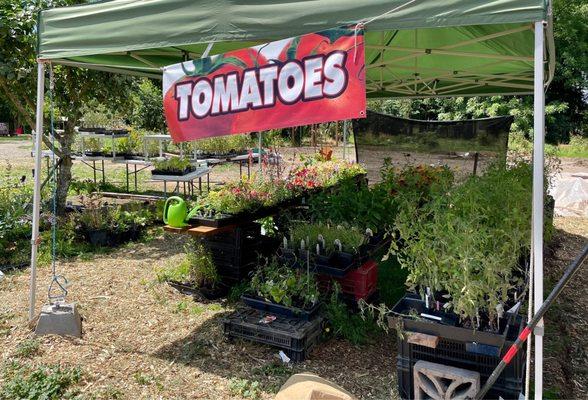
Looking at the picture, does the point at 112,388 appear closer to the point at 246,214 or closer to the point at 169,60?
the point at 246,214

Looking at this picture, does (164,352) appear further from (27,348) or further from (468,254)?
(468,254)

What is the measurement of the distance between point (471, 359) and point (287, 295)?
54.5 inches

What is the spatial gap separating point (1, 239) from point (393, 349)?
15.5ft

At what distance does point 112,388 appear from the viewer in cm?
295

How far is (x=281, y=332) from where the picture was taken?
3195 millimetres

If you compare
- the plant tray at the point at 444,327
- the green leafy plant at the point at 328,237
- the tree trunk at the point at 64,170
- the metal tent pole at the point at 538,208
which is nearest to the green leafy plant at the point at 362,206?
the green leafy plant at the point at 328,237

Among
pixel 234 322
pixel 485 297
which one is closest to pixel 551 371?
pixel 485 297

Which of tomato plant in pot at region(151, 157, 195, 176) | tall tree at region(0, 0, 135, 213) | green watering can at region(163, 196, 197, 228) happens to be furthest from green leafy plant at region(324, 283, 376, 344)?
tall tree at region(0, 0, 135, 213)

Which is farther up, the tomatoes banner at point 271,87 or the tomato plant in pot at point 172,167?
the tomatoes banner at point 271,87

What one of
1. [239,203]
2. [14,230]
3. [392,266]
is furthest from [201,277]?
[14,230]

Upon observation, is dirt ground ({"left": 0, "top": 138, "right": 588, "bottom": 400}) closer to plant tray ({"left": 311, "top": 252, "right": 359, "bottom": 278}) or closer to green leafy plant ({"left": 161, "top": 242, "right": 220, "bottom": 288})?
green leafy plant ({"left": 161, "top": 242, "right": 220, "bottom": 288})

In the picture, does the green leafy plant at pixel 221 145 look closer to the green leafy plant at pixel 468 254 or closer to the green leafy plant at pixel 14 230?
the green leafy plant at pixel 14 230

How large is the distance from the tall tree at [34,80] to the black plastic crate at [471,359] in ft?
18.8

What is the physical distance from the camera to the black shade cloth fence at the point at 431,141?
7.91 meters
